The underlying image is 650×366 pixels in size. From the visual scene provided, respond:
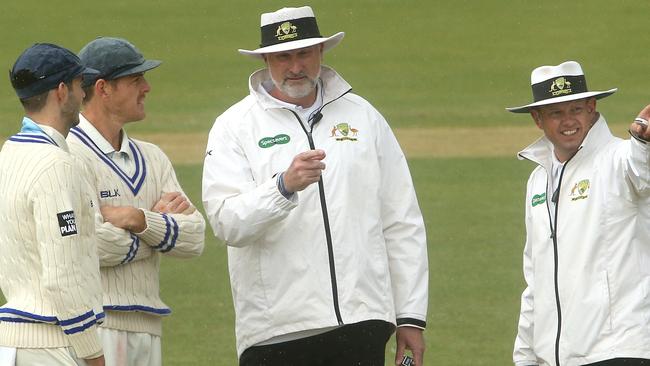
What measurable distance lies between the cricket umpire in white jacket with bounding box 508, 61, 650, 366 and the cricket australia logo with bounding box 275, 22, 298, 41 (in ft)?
3.72

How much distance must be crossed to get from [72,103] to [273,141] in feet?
3.51

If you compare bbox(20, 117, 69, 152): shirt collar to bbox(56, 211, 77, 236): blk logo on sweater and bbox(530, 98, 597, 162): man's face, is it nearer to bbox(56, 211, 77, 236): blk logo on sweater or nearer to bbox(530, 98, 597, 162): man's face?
bbox(56, 211, 77, 236): blk logo on sweater

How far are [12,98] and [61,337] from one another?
19035 mm

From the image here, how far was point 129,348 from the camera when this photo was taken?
588 centimetres

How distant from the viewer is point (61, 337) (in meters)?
4.96

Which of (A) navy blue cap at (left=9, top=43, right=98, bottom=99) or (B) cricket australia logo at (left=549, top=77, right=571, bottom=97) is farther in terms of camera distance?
(B) cricket australia logo at (left=549, top=77, right=571, bottom=97)

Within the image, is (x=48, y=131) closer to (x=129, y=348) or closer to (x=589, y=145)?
(x=129, y=348)

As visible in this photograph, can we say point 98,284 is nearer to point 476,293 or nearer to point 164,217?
point 164,217

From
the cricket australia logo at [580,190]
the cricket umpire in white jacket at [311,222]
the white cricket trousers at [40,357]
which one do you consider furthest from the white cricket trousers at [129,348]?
the cricket australia logo at [580,190]

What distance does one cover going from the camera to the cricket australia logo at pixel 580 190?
588 cm

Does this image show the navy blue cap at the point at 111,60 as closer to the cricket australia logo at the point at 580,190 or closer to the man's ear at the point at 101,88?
the man's ear at the point at 101,88

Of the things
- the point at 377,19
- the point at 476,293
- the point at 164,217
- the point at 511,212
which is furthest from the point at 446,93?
the point at 164,217

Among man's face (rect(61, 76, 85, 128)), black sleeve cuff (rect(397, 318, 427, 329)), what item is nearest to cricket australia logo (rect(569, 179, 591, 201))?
black sleeve cuff (rect(397, 318, 427, 329))

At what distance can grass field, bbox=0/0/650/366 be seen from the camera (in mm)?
10883
